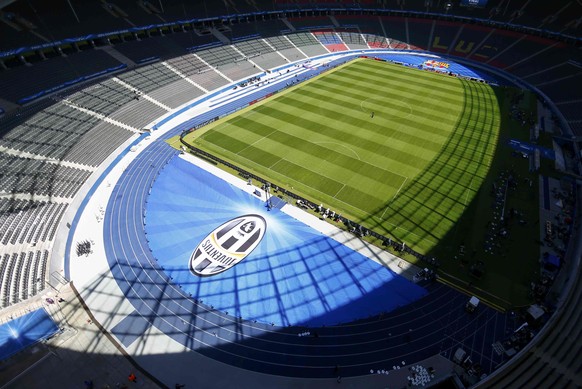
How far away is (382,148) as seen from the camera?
39.2 meters

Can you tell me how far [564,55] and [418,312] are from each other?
6752cm

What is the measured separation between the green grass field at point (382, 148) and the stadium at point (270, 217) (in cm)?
31

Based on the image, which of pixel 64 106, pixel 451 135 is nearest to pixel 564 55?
pixel 451 135

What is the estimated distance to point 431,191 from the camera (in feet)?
107

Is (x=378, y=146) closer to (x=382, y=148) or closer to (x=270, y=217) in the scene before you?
(x=382, y=148)

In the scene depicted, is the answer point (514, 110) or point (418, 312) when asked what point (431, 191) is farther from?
point (514, 110)

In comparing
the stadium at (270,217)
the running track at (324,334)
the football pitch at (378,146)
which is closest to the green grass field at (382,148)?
the football pitch at (378,146)

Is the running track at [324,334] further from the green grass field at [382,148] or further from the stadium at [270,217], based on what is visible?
the green grass field at [382,148]

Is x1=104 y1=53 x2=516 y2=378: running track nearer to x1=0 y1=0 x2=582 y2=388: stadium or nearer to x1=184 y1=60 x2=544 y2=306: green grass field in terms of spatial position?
x1=0 y1=0 x2=582 y2=388: stadium

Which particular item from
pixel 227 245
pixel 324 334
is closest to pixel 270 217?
pixel 227 245

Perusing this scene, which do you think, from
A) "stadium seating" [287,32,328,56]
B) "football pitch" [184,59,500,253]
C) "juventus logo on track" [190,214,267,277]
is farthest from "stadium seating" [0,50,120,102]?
"stadium seating" [287,32,328,56]

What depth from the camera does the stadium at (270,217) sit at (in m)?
19.6

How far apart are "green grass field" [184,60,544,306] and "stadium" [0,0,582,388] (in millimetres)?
308

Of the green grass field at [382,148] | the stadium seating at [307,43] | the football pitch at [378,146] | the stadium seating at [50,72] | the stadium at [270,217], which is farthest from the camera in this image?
the stadium seating at [307,43]
